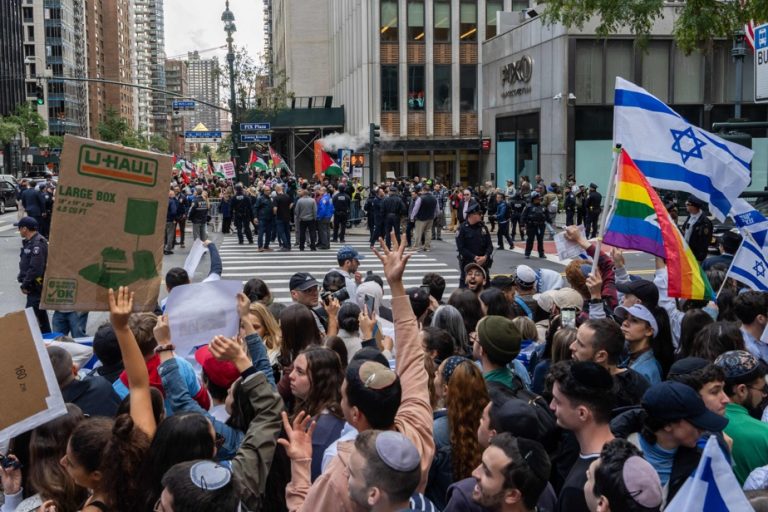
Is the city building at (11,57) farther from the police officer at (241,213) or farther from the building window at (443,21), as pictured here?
the police officer at (241,213)

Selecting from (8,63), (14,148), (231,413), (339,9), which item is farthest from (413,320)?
(8,63)

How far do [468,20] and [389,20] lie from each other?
481 cm

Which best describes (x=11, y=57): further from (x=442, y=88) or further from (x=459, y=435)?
(x=459, y=435)

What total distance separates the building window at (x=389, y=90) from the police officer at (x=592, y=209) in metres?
25.9

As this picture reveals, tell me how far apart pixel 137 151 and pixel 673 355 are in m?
3.96

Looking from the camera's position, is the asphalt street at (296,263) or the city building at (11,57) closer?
the asphalt street at (296,263)

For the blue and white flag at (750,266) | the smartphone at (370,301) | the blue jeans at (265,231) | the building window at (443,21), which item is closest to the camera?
the blue and white flag at (750,266)

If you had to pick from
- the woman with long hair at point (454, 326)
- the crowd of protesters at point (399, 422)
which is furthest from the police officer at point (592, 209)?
the woman with long hair at point (454, 326)

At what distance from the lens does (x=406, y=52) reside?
50594 mm

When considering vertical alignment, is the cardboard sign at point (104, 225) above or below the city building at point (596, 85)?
below

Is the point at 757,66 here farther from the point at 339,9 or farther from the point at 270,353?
the point at 339,9

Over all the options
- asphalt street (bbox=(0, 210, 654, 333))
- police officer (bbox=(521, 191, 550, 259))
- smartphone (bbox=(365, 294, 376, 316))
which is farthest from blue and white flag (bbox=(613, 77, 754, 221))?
police officer (bbox=(521, 191, 550, 259))

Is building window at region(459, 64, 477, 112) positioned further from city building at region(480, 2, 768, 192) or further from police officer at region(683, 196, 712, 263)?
police officer at region(683, 196, 712, 263)

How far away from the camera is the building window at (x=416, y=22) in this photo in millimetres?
50344
